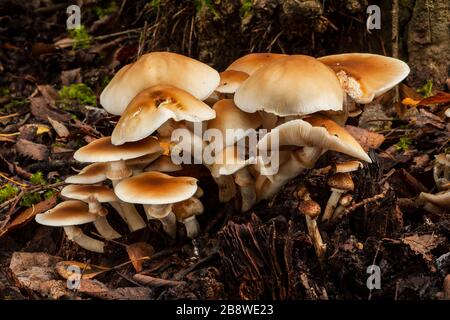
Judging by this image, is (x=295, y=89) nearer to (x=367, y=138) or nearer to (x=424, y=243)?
(x=424, y=243)

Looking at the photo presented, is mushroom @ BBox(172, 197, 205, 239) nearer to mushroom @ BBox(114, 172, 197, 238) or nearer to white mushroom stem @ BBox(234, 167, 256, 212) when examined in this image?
mushroom @ BBox(114, 172, 197, 238)

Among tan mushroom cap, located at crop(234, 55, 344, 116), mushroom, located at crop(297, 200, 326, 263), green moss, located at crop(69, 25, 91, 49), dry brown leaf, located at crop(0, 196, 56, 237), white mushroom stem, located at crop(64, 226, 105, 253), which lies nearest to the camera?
tan mushroom cap, located at crop(234, 55, 344, 116)

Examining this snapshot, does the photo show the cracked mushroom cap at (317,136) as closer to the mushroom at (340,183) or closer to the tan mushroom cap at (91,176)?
the mushroom at (340,183)

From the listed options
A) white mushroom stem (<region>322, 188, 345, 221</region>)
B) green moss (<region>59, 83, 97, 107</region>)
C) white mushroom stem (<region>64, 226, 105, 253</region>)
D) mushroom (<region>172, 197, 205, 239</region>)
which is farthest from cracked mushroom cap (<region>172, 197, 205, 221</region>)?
green moss (<region>59, 83, 97, 107</region>)

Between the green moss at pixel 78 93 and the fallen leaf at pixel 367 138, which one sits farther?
the green moss at pixel 78 93

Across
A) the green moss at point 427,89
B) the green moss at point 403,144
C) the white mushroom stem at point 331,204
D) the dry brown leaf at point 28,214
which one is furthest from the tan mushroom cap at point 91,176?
the green moss at point 427,89

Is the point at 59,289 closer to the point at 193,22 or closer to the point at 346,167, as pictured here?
the point at 346,167
